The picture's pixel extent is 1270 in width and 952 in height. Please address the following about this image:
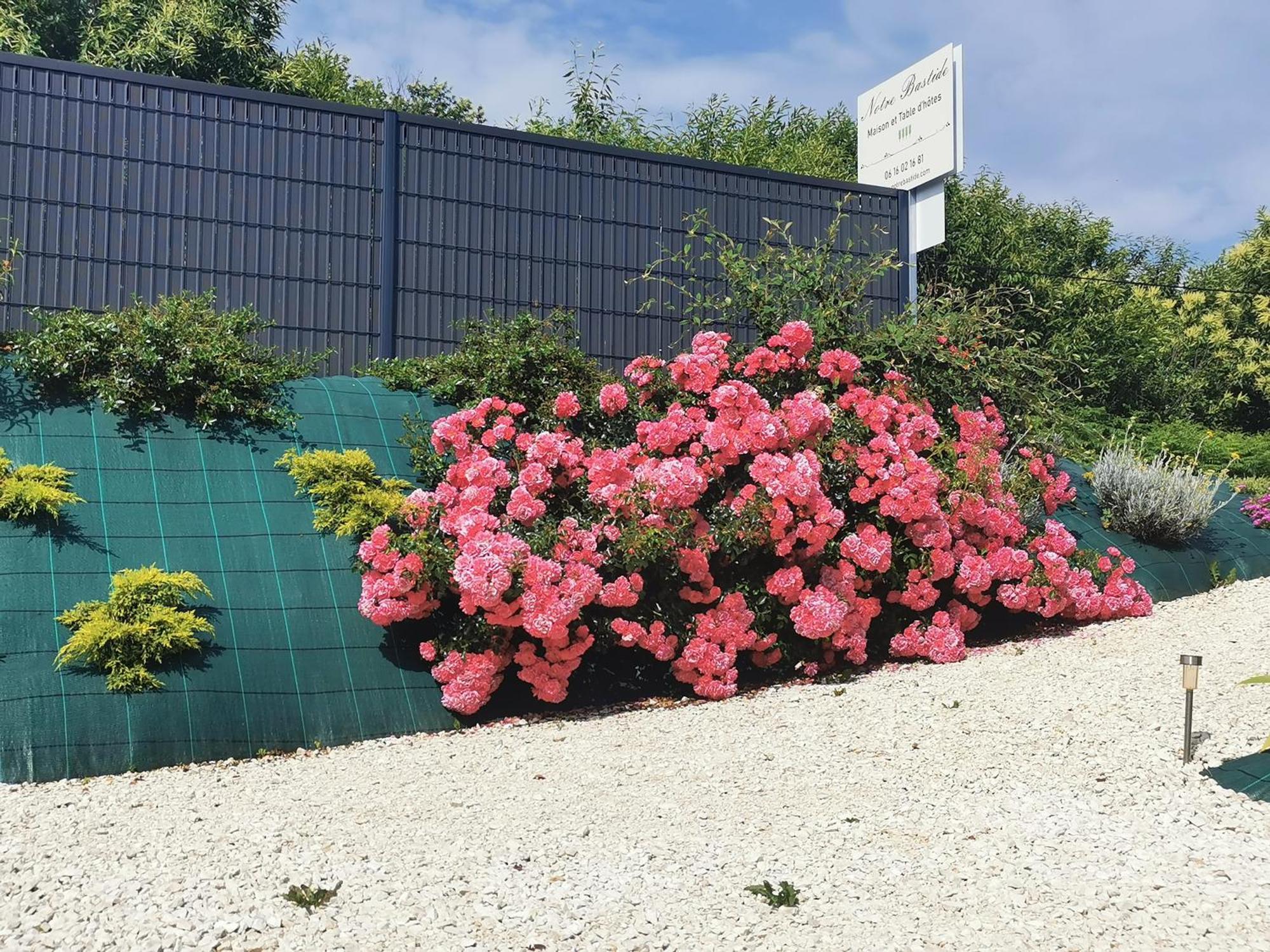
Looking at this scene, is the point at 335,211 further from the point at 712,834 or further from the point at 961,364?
the point at 712,834

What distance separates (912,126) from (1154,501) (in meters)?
3.78

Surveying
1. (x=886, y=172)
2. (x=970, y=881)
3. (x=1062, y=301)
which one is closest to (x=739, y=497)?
(x=970, y=881)

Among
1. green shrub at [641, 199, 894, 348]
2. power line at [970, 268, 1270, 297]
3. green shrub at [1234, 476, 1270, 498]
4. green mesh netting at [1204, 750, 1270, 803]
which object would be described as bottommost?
green mesh netting at [1204, 750, 1270, 803]

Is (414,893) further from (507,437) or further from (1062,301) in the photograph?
(1062,301)

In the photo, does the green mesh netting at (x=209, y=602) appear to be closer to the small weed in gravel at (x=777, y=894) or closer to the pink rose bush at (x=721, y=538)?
the pink rose bush at (x=721, y=538)

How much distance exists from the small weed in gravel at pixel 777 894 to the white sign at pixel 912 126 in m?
7.00

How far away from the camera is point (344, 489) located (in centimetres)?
614

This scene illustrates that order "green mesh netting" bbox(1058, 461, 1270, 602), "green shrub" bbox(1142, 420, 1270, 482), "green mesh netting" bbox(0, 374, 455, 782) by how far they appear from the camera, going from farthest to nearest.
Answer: "green shrub" bbox(1142, 420, 1270, 482) < "green mesh netting" bbox(1058, 461, 1270, 602) < "green mesh netting" bbox(0, 374, 455, 782)

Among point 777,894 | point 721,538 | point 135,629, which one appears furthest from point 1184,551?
point 135,629

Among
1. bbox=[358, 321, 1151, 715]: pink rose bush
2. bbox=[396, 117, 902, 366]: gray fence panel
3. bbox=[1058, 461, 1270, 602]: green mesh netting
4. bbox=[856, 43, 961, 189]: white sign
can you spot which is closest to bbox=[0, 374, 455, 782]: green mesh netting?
bbox=[358, 321, 1151, 715]: pink rose bush

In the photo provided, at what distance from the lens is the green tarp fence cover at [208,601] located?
482 cm

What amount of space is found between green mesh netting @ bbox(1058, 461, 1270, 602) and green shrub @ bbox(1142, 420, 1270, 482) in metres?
1.72

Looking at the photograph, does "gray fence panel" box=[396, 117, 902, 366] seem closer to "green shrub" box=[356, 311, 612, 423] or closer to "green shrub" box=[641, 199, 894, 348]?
"green shrub" box=[641, 199, 894, 348]

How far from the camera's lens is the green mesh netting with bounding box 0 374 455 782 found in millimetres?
4812
